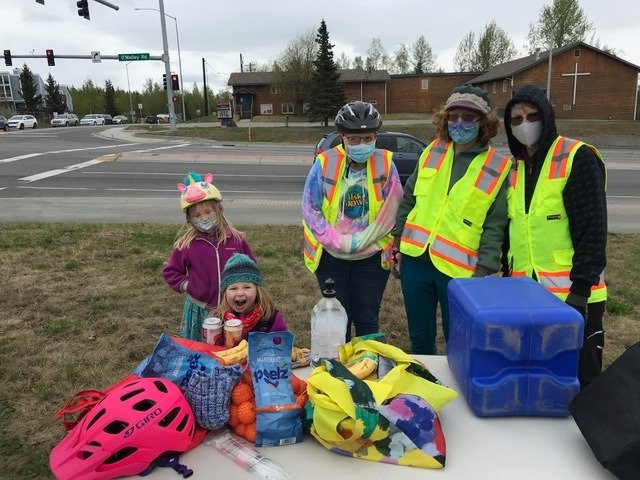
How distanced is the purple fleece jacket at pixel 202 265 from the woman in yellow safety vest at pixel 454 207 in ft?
3.30

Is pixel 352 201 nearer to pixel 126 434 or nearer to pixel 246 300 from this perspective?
pixel 246 300

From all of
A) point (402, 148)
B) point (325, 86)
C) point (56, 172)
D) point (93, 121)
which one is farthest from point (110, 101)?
point (402, 148)

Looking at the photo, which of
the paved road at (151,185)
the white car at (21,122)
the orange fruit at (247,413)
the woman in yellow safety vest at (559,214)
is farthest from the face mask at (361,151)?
the white car at (21,122)

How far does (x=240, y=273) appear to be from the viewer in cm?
250

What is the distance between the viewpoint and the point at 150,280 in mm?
5902

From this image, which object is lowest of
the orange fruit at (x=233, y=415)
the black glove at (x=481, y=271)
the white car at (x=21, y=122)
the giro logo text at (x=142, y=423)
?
the orange fruit at (x=233, y=415)

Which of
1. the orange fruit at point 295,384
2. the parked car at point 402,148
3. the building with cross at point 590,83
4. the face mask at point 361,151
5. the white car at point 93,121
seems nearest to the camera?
the orange fruit at point 295,384

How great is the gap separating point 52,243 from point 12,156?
14.8 metres

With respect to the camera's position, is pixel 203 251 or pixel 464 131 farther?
pixel 203 251

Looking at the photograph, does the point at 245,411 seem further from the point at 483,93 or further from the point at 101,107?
the point at 101,107

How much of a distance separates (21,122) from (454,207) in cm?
5528

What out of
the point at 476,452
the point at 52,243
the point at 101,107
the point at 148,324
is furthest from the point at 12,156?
the point at 101,107

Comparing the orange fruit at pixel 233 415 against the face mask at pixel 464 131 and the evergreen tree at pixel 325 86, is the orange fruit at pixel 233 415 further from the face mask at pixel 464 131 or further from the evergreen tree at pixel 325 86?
the evergreen tree at pixel 325 86

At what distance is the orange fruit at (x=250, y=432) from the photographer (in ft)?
5.80
